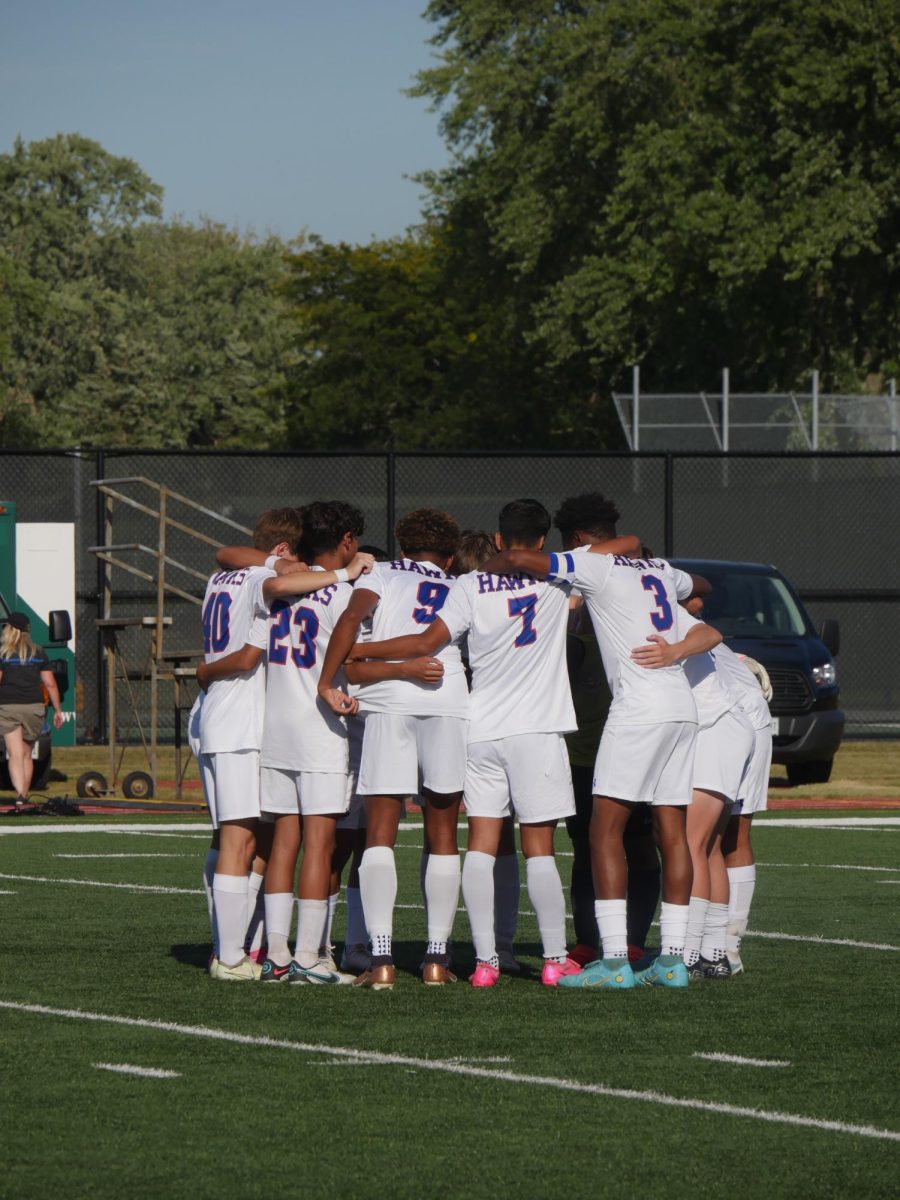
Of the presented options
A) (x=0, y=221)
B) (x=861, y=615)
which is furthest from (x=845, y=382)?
(x=0, y=221)

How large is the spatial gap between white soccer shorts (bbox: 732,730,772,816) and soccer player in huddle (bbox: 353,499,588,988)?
2.78 ft

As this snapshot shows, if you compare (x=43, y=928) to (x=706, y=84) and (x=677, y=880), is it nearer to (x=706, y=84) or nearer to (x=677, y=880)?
(x=677, y=880)

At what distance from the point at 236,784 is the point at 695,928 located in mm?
2012

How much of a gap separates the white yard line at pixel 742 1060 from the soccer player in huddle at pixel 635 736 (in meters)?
1.41

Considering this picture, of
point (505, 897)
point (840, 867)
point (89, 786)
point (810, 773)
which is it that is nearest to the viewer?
point (505, 897)

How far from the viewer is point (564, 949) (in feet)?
29.8

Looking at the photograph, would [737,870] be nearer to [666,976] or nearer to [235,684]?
[666,976]

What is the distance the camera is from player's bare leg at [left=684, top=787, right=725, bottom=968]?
9.09 metres

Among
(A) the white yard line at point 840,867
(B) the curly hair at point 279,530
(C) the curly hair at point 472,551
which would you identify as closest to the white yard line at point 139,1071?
(B) the curly hair at point 279,530

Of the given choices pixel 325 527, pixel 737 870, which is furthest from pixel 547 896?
pixel 325 527

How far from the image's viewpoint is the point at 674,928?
8.83 m

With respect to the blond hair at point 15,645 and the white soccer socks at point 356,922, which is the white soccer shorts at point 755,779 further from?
the blond hair at point 15,645

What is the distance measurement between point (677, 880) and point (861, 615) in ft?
64.4

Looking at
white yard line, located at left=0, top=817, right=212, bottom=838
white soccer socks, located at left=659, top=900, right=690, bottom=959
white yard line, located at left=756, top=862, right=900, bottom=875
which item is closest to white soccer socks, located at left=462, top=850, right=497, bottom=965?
white soccer socks, located at left=659, top=900, right=690, bottom=959
